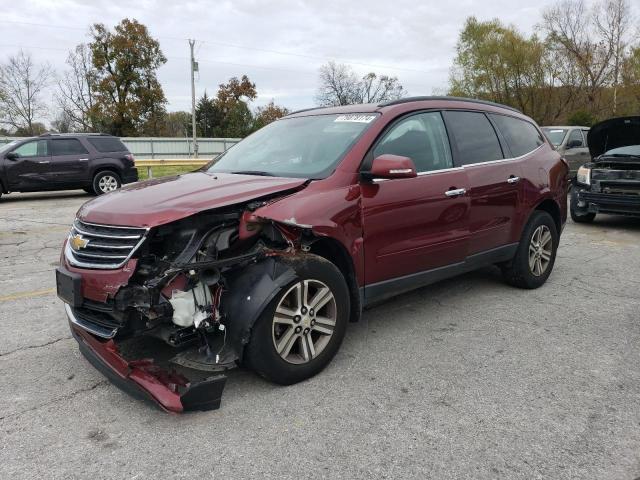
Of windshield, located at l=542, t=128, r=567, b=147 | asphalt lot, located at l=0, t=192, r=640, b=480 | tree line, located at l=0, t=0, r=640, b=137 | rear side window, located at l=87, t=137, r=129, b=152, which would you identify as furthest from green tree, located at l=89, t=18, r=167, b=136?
asphalt lot, located at l=0, t=192, r=640, b=480

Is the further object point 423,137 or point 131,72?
point 131,72

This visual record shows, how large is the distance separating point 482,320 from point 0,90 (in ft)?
170

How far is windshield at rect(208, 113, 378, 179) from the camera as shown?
12.0 ft

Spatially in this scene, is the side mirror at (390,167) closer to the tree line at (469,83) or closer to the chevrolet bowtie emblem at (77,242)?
the chevrolet bowtie emblem at (77,242)

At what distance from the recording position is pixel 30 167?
13242 millimetres

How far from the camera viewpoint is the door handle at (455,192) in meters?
4.09

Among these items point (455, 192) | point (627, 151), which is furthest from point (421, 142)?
point (627, 151)

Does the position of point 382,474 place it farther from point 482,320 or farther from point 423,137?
point 423,137

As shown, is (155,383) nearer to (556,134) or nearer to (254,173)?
(254,173)

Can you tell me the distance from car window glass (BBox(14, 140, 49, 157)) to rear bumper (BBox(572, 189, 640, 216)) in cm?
1256

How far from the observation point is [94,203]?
11.0 feet

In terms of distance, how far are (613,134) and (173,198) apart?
8816 millimetres

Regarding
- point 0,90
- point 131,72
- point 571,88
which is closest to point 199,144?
point 131,72

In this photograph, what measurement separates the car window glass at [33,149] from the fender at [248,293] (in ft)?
40.9
